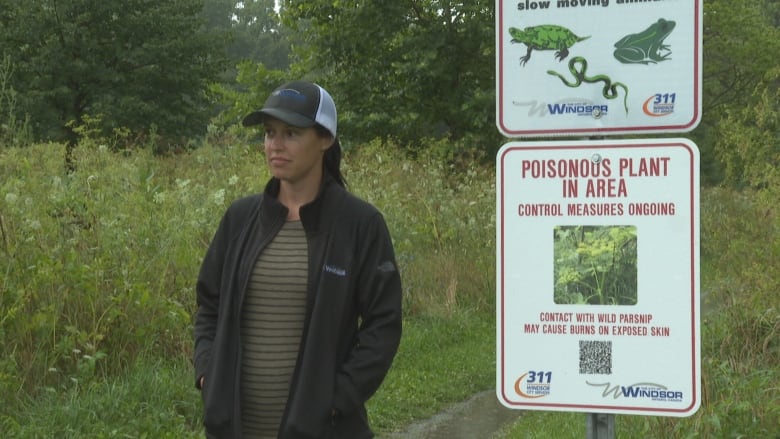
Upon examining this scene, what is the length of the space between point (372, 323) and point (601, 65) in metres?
1.04

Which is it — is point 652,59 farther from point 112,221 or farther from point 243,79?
point 243,79

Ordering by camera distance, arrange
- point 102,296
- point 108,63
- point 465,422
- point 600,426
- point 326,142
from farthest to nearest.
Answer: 1. point 108,63
2. point 465,422
3. point 102,296
4. point 326,142
5. point 600,426

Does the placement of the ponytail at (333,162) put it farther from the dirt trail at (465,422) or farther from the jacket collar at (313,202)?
the dirt trail at (465,422)

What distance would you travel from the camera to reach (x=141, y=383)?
616 cm

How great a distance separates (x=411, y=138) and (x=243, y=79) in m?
5.24

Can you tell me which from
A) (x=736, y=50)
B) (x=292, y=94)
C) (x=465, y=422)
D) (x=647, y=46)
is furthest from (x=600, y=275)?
(x=736, y=50)

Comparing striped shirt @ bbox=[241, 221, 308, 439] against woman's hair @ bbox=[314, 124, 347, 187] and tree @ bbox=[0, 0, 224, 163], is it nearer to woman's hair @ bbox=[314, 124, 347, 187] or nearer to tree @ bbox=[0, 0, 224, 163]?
woman's hair @ bbox=[314, 124, 347, 187]

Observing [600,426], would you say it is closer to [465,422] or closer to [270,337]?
[270,337]

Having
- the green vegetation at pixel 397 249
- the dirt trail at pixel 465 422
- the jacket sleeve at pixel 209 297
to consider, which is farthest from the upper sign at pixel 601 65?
the dirt trail at pixel 465 422

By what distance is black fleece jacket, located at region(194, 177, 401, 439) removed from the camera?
117 inches

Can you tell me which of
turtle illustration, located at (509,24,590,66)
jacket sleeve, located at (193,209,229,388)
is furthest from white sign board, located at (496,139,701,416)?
jacket sleeve, located at (193,209,229,388)

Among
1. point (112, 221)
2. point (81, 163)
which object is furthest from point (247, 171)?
point (112, 221)

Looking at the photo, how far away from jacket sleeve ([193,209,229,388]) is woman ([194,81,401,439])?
5 centimetres

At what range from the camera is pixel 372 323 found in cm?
310
